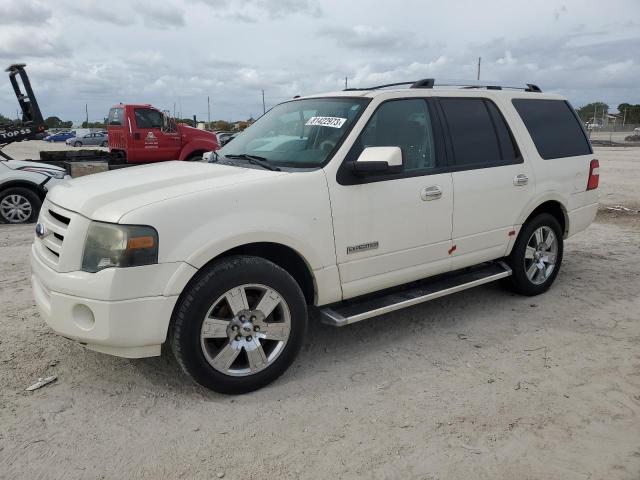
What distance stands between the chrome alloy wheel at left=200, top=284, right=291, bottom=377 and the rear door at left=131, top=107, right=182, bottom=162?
13835 mm

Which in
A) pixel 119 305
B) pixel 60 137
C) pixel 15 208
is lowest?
pixel 15 208

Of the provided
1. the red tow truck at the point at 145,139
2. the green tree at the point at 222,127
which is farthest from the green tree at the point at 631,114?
the red tow truck at the point at 145,139

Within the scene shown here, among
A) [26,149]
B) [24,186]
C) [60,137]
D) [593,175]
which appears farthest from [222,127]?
[593,175]

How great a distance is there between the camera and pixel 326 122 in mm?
4016

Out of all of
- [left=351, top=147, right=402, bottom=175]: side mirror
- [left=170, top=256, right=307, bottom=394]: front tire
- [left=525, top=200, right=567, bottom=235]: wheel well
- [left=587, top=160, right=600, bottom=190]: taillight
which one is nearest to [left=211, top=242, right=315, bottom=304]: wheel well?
[left=170, top=256, right=307, bottom=394]: front tire

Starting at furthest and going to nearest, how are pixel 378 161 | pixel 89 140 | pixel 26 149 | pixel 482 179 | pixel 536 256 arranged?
1. pixel 89 140
2. pixel 26 149
3. pixel 536 256
4. pixel 482 179
5. pixel 378 161

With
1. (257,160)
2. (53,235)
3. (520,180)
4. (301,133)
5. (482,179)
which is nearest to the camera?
(53,235)

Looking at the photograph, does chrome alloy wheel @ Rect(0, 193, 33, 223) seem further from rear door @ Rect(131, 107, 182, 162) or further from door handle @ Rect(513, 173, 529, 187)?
door handle @ Rect(513, 173, 529, 187)

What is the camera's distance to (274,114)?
4727mm

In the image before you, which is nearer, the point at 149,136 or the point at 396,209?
the point at 396,209

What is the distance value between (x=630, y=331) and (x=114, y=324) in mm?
3843

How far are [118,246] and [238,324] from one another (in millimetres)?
843

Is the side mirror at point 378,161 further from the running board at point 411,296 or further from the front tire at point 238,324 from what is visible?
the running board at point 411,296

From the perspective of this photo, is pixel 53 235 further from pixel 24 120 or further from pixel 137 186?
pixel 24 120
